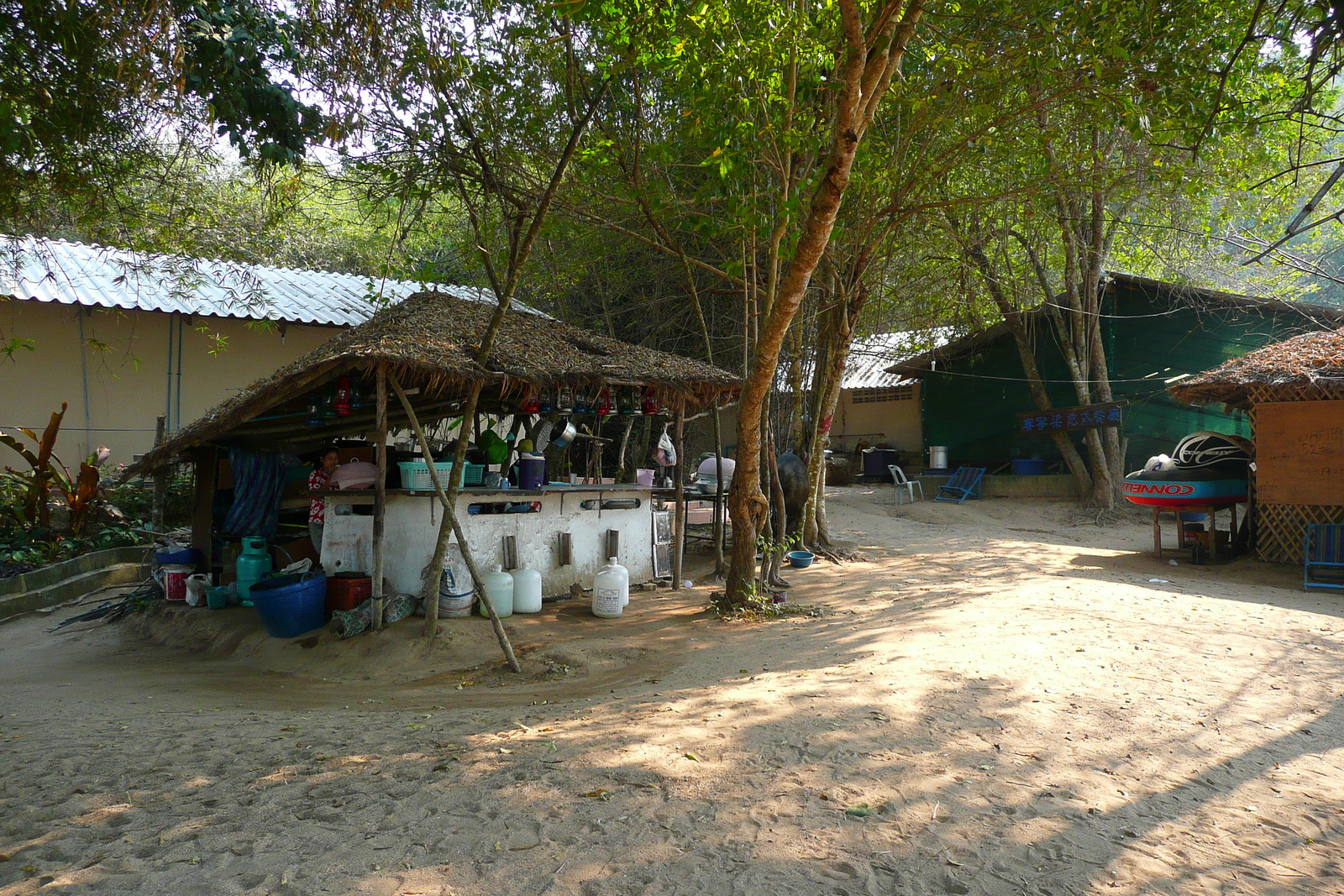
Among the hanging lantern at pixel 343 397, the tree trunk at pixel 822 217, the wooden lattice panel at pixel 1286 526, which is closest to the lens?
the tree trunk at pixel 822 217

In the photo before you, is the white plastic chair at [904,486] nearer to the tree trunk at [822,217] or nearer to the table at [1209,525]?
the table at [1209,525]

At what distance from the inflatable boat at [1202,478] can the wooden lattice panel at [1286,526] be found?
50 cm

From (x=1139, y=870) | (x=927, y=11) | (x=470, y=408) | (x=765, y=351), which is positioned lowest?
(x=1139, y=870)

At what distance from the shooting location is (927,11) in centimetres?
705

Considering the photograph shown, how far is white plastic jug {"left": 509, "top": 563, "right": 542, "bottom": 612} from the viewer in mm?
7676

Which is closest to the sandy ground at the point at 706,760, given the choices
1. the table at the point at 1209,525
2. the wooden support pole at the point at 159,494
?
the wooden support pole at the point at 159,494

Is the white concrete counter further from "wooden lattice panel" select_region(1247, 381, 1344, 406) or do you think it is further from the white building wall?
"wooden lattice panel" select_region(1247, 381, 1344, 406)

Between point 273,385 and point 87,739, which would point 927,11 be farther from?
point 87,739

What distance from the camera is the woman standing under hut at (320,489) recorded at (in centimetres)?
770

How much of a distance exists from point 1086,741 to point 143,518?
1239 centimetres

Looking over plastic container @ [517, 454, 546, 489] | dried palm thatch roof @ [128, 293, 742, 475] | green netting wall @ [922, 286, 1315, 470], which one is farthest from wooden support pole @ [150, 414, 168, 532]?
green netting wall @ [922, 286, 1315, 470]

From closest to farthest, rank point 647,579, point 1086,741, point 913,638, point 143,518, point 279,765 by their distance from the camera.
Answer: point 279,765, point 1086,741, point 913,638, point 647,579, point 143,518

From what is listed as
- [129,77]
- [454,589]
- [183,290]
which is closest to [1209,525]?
[454,589]

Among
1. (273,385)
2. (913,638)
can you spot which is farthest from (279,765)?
(913,638)
